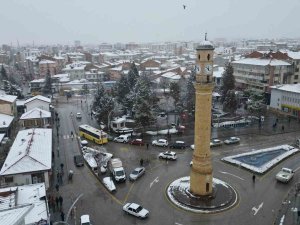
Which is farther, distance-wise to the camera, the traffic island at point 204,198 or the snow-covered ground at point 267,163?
the snow-covered ground at point 267,163

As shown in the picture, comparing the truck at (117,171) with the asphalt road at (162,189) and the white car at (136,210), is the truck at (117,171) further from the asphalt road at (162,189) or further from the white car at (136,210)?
the white car at (136,210)

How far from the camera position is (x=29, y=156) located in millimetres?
26484

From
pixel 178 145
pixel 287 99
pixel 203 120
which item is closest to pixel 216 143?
pixel 178 145

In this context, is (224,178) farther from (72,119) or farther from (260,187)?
(72,119)

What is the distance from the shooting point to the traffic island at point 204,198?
2248 cm

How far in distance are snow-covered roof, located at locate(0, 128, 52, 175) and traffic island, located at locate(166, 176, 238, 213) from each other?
10.6m

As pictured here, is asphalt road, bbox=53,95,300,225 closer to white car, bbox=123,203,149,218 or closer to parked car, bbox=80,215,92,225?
white car, bbox=123,203,149,218

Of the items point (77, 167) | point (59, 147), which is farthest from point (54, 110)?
point (77, 167)

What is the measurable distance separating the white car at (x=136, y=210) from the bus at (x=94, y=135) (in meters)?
16.3

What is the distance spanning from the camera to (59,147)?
121 ft

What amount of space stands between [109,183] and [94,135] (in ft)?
42.1

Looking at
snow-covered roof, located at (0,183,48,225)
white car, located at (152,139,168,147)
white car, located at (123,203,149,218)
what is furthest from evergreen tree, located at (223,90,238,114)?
snow-covered roof, located at (0,183,48,225)

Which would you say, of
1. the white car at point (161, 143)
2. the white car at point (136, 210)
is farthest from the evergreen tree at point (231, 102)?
the white car at point (136, 210)

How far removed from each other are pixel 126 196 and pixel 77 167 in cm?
821
